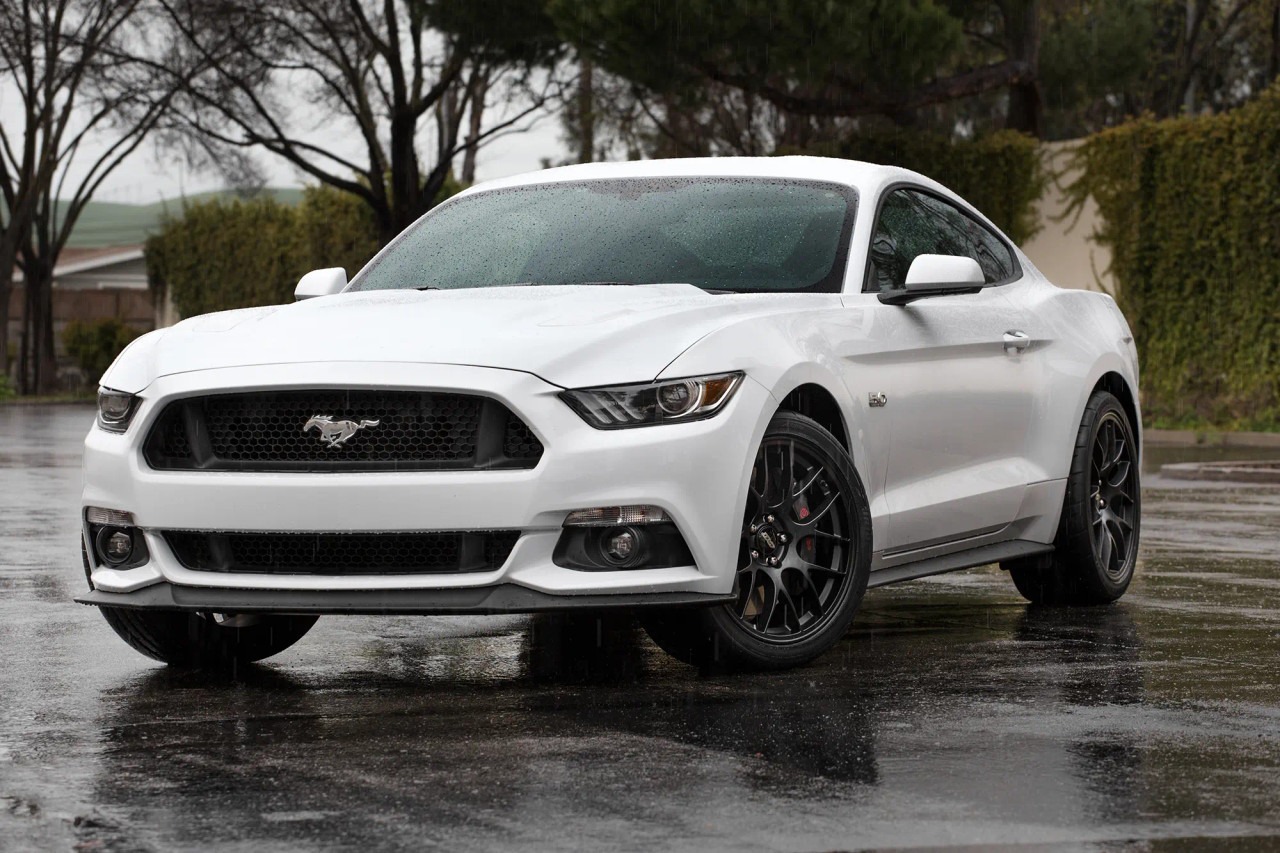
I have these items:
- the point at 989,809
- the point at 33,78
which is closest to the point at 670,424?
the point at 989,809

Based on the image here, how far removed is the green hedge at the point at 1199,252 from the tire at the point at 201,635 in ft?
58.5

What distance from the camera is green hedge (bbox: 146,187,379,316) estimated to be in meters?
38.5

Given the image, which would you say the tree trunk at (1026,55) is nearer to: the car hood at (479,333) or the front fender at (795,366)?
the front fender at (795,366)

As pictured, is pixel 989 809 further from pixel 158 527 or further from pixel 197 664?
pixel 197 664

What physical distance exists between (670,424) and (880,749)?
1123mm

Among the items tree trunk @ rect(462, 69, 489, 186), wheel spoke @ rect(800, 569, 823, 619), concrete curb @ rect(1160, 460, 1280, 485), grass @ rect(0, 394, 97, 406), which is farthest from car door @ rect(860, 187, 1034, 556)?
grass @ rect(0, 394, 97, 406)

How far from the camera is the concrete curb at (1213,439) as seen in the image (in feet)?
73.7

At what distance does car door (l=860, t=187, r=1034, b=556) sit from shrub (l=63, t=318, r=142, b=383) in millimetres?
38410

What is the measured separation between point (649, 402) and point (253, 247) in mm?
37977

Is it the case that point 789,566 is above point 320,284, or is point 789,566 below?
below

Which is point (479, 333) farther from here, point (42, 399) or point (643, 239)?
point (42, 399)

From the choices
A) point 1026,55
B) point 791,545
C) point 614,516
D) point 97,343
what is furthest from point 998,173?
point 97,343

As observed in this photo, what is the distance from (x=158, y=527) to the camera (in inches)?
236

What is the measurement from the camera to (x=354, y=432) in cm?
579
